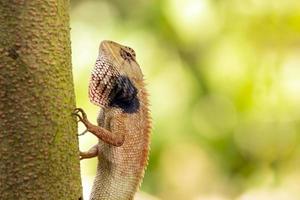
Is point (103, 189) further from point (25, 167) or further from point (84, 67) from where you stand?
point (84, 67)

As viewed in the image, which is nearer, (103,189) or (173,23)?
(103,189)

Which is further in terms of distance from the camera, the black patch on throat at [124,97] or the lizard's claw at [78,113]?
the black patch on throat at [124,97]

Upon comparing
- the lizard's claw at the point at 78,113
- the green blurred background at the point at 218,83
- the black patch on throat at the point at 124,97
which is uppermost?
the lizard's claw at the point at 78,113

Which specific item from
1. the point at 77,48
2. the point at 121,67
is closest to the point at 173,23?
the point at 77,48

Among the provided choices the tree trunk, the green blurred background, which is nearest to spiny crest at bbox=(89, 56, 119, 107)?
the tree trunk

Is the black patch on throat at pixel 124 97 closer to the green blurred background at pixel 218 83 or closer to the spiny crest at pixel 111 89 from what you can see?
the spiny crest at pixel 111 89

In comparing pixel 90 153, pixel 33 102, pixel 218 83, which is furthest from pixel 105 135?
pixel 218 83

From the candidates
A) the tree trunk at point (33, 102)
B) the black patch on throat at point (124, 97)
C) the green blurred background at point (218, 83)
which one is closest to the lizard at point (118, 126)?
the black patch on throat at point (124, 97)

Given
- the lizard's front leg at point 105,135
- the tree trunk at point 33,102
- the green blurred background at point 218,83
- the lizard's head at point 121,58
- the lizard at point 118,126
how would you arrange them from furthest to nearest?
the green blurred background at point 218,83, the lizard's head at point 121,58, the lizard at point 118,126, the lizard's front leg at point 105,135, the tree trunk at point 33,102
